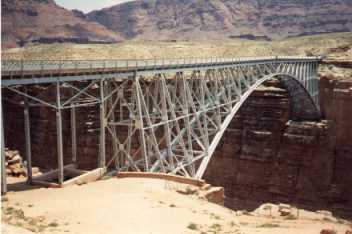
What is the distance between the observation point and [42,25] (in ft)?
451

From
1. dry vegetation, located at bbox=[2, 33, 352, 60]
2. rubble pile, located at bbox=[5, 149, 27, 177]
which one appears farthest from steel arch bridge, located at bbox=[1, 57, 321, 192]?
dry vegetation, located at bbox=[2, 33, 352, 60]

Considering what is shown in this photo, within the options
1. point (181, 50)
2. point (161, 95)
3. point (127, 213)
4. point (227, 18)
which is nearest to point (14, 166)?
point (161, 95)

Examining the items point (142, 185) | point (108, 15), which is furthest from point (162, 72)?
point (108, 15)

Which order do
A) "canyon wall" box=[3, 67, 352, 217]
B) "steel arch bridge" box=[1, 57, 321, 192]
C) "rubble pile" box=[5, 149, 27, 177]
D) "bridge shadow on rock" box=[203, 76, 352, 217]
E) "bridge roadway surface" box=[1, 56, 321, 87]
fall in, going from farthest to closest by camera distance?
"bridge shadow on rock" box=[203, 76, 352, 217] → "canyon wall" box=[3, 67, 352, 217] → "rubble pile" box=[5, 149, 27, 177] → "steel arch bridge" box=[1, 57, 321, 192] → "bridge roadway surface" box=[1, 56, 321, 87]

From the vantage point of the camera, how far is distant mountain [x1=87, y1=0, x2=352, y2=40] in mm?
142250

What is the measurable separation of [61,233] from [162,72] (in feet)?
43.2

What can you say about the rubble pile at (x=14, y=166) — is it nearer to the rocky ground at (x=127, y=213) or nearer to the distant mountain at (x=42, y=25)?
the rocky ground at (x=127, y=213)

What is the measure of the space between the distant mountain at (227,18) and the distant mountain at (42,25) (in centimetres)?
2588

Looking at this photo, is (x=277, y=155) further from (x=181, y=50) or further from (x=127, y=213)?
(x=127, y=213)

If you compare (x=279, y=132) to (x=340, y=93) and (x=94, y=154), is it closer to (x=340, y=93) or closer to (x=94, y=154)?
(x=340, y=93)

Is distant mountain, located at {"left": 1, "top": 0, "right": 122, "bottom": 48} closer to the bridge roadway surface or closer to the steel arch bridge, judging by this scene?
the steel arch bridge

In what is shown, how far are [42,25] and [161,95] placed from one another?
121141 millimetres

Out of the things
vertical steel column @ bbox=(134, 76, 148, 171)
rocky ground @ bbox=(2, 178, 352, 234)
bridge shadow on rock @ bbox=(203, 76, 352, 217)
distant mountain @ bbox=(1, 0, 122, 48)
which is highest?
distant mountain @ bbox=(1, 0, 122, 48)

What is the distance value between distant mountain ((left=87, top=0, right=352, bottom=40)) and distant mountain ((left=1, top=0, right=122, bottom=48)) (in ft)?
84.9
